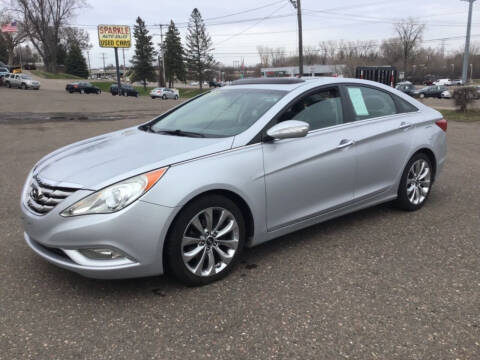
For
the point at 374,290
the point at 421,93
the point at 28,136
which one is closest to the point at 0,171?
the point at 28,136

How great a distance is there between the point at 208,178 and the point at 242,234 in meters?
0.60

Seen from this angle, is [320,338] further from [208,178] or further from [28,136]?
[28,136]

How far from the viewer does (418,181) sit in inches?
197

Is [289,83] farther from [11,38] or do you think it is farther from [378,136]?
[11,38]

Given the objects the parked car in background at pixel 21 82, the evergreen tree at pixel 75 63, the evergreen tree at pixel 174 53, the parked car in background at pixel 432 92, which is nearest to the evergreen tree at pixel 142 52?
the evergreen tree at pixel 174 53

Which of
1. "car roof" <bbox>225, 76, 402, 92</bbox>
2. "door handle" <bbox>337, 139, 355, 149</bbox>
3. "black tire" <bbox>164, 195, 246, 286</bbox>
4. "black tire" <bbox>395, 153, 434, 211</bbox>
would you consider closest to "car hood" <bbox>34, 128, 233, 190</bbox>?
"black tire" <bbox>164, 195, 246, 286</bbox>

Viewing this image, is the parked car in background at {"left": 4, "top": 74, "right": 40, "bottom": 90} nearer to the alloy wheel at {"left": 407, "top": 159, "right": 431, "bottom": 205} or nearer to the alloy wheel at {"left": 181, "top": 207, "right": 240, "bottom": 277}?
the alloy wheel at {"left": 407, "top": 159, "right": 431, "bottom": 205}

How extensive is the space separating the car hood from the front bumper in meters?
0.21

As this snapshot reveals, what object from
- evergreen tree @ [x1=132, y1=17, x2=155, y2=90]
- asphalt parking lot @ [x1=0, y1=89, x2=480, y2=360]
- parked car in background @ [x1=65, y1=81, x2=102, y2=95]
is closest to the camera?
asphalt parking lot @ [x1=0, y1=89, x2=480, y2=360]

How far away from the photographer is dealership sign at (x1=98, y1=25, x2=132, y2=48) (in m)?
47.9

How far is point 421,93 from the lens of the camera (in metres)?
44.3

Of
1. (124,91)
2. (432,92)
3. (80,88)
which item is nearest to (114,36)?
(124,91)

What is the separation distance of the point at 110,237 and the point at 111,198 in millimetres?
259

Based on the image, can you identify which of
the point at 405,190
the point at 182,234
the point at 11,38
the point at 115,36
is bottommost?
the point at 405,190
